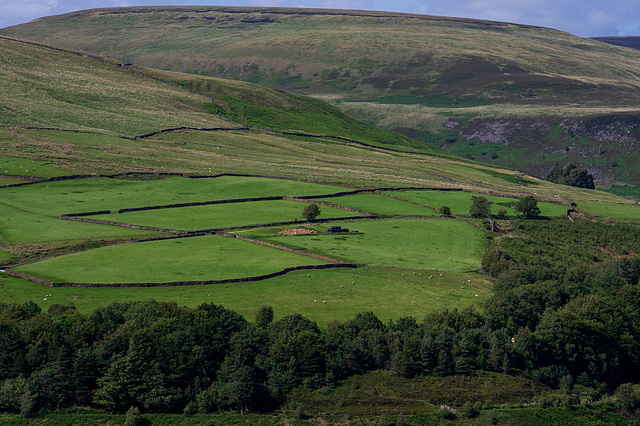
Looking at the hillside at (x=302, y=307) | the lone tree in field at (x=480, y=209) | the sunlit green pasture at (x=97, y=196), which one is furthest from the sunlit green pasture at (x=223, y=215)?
the lone tree in field at (x=480, y=209)

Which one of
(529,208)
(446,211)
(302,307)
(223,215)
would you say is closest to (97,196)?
(223,215)

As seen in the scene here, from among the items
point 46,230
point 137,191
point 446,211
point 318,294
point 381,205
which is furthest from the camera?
point 137,191

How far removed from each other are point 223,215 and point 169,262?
29481mm

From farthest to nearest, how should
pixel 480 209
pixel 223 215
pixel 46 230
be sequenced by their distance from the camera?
pixel 480 209 → pixel 223 215 → pixel 46 230

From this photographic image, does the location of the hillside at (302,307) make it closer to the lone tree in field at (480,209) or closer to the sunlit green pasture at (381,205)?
the lone tree in field at (480,209)

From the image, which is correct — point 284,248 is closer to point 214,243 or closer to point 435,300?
point 214,243

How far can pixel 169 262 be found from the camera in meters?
80.1

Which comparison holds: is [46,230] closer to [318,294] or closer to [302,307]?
[318,294]

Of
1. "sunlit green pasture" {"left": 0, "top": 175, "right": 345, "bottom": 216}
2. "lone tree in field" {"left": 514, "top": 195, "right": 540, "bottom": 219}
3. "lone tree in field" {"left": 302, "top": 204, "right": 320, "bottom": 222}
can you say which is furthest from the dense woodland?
"sunlit green pasture" {"left": 0, "top": 175, "right": 345, "bottom": 216}

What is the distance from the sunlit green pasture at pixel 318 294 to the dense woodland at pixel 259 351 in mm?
4095

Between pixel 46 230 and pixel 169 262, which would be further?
pixel 46 230

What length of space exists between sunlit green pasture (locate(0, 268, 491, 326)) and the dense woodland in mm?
4095

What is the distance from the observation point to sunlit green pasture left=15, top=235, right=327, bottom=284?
243ft

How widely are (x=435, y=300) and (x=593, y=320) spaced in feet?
59.4
